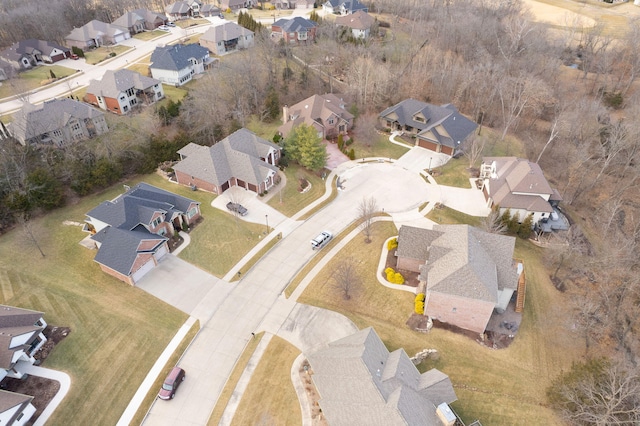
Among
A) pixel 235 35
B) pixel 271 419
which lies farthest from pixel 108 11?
pixel 271 419

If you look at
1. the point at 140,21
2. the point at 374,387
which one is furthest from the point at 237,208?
the point at 140,21

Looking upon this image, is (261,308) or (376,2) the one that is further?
(376,2)

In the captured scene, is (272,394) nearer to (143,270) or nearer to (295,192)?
(143,270)

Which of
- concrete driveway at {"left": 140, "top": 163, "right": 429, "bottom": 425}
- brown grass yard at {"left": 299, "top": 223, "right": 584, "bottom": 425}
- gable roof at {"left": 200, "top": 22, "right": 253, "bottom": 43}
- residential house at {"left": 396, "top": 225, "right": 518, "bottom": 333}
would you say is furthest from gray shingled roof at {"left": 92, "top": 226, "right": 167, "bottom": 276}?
gable roof at {"left": 200, "top": 22, "right": 253, "bottom": 43}

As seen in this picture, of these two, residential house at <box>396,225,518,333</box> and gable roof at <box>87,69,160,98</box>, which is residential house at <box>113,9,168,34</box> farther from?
residential house at <box>396,225,518,333</box>

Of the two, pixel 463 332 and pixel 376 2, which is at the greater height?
pixel 376 2

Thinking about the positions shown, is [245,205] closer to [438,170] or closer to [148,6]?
[438,170]
